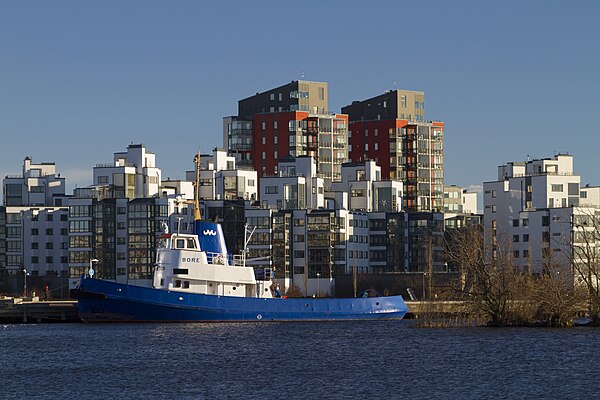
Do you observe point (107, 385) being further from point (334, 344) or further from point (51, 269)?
point (51, 269)

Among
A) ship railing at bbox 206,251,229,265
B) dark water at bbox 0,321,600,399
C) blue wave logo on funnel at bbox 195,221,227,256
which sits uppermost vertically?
blue wave logo on funnel at bbox 195,221,227,256

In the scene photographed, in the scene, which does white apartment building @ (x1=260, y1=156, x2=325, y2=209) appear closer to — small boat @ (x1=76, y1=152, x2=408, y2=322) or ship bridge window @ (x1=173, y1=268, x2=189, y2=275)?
small boat @ (x1=76, y1=152, x2=408, y2=322)

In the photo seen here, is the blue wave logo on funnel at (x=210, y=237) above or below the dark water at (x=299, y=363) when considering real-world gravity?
above

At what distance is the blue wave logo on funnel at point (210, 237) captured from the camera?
3999 inches

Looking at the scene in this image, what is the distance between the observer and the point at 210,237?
335 ft

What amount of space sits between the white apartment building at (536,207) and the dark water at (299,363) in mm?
66610

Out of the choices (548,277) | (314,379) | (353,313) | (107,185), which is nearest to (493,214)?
(107,185)

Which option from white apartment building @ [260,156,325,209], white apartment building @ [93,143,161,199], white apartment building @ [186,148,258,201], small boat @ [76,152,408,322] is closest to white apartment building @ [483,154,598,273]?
white apartment building @ [260,156,325,209]

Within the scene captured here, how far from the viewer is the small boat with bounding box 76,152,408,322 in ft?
328

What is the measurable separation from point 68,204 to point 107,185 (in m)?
5.59

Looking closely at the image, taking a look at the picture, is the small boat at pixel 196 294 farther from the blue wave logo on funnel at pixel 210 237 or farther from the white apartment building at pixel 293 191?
the white apartment building at pixel 293 191

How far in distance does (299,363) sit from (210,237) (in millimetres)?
33968

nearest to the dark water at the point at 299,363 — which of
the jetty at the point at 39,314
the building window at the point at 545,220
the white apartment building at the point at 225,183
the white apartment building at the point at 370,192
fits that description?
the jetty at the point at 39,314

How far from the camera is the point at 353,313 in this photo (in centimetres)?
10688
